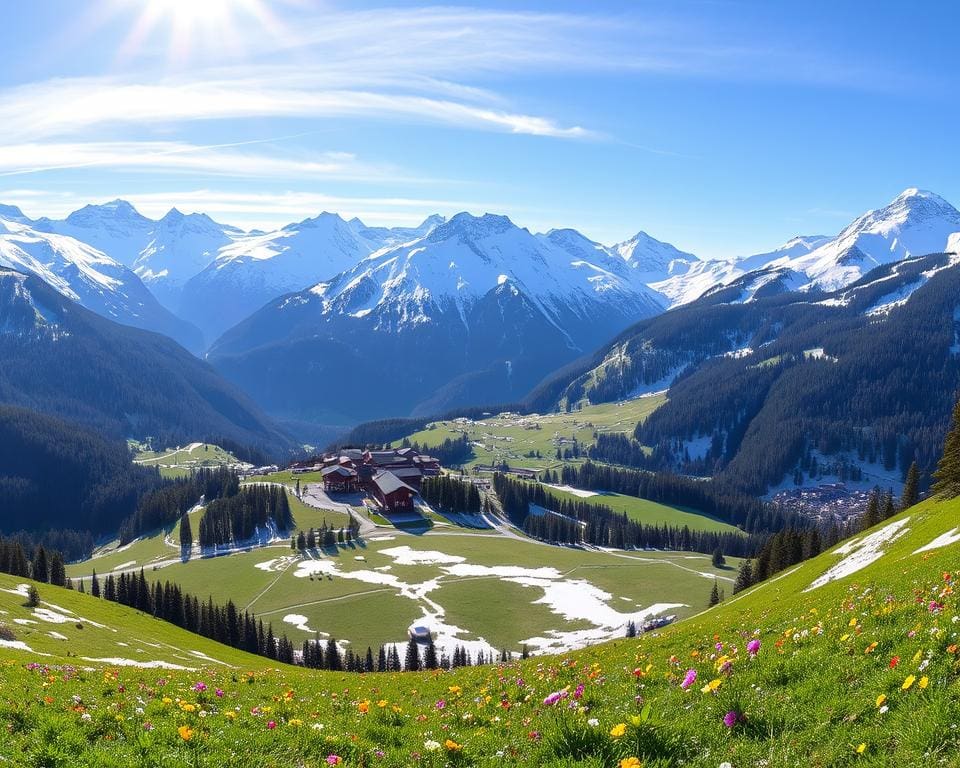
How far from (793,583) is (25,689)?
58.4 meters

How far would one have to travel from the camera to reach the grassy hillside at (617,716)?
35.9 feet

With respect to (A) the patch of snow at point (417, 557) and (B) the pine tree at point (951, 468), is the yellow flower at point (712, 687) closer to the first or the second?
(B) the pine tree at point (951, 468)

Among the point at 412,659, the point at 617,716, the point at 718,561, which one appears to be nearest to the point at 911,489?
the point at 718,561

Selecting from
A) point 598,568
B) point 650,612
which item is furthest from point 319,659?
point 598,568

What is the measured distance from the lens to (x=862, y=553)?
61.0 metres

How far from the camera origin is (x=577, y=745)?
38.9 feet

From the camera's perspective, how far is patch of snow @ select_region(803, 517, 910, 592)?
55.0 meters

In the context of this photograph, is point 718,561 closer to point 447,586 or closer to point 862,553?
point 447,586

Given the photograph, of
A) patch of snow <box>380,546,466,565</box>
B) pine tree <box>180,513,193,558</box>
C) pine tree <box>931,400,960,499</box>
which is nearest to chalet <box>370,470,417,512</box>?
patch of snow <box>380,546,466,565</box>

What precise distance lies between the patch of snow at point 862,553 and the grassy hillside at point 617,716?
121 ft

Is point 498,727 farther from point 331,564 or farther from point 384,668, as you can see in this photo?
point 331,564

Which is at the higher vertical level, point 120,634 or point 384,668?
point 120,634

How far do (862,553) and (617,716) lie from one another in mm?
58050

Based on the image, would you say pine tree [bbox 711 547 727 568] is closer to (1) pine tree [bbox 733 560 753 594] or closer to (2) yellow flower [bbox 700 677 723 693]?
(1) pine tree [bbox 733 560 753 594]
